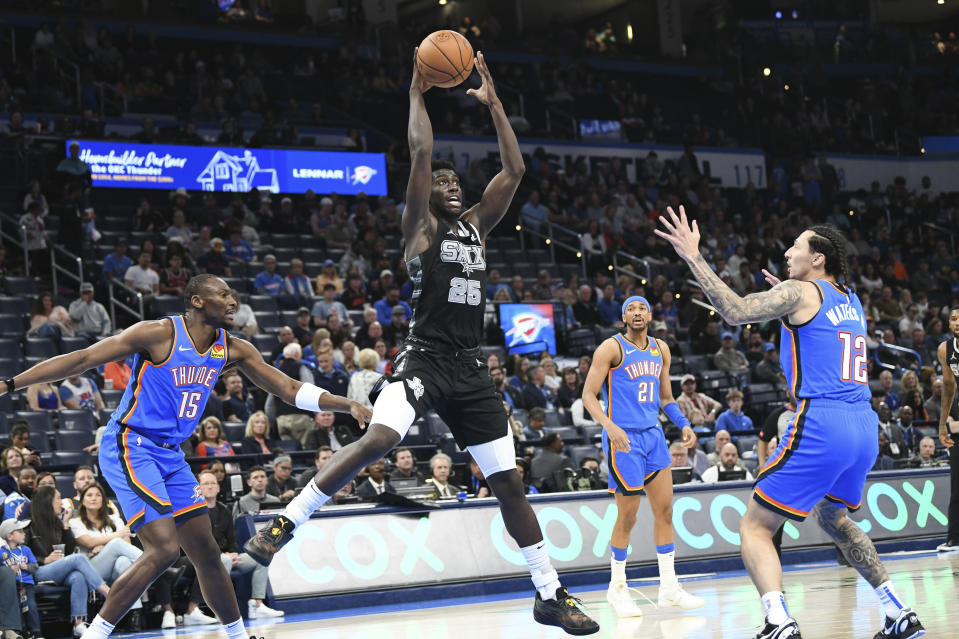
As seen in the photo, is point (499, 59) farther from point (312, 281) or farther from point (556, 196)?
point (312, 281)

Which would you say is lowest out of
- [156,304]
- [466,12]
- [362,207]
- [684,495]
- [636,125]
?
[684,495]

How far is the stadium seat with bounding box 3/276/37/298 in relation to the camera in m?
16.3

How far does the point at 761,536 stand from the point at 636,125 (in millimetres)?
22981

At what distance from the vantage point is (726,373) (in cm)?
1881

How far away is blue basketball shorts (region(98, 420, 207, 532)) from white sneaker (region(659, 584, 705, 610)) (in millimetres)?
4066

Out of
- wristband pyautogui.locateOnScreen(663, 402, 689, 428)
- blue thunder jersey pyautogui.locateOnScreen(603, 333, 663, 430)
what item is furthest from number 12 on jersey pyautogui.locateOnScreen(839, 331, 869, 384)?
wristband pyautogui.locateOnScreen(663, 402, 689, 428)

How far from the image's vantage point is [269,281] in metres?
18.0

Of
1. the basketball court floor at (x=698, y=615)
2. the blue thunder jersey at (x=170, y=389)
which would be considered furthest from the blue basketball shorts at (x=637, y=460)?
the blue thunder jersey at (x=170, y=389)

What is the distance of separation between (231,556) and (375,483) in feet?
7.37

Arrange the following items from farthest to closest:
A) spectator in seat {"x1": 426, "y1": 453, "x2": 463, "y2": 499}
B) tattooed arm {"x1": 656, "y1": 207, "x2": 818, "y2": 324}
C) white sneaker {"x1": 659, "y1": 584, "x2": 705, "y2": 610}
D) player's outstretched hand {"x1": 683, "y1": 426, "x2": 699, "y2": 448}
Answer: spectator in seat {"x1": 426, "y1": 453, "x2": 463, "y2": 499} < player's outstretched hand {"x1": 683, "y1": 426, "x2": 699, "y2": 448} < white sneaker {"x1": 659, "y1": 584, "x2": 705, "y2": 610} < tattooed arm {"x1": 656, "y1": 207, "x2": 818, "y2": 324}

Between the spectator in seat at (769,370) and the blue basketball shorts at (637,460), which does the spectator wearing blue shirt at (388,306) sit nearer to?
the spectator in seat at (769,370)

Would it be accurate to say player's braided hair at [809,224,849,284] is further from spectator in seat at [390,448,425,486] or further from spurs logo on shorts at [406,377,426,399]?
spectator in seat at [390,448,425,486]

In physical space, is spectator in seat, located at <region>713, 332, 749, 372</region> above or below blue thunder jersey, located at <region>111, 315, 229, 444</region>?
below

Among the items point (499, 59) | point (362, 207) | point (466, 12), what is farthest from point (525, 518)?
point (466, 12)
